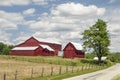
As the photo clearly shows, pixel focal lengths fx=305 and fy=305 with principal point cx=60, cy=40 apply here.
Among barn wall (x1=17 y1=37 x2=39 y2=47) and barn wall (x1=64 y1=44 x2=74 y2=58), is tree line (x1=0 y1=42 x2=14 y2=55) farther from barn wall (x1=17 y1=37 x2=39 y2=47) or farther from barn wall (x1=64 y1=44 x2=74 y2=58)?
barn wall (x1=64 y1=44 x2=74 y2=58)

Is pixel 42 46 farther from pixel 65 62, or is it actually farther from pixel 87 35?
pixel 65 62

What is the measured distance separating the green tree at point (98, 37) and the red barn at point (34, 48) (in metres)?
19.9

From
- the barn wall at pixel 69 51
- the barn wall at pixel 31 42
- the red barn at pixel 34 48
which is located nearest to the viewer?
the red barn at pixel 34 48

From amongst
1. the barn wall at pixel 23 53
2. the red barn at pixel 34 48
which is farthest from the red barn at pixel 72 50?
the barn wall at pixel 23 53

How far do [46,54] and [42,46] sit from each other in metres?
3.49

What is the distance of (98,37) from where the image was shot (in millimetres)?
94812

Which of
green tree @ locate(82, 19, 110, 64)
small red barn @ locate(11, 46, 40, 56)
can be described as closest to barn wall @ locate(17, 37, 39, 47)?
small red barn @ locate(11, 46, 40, 56)

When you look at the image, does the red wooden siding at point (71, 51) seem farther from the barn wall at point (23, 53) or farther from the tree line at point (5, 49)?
the tree line at point (5, 49)

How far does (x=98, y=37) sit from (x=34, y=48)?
27.0 m

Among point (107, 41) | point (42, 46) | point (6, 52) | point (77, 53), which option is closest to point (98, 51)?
point (107, 41)

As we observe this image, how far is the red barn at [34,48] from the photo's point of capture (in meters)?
109

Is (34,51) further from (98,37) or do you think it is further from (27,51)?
(98,37)

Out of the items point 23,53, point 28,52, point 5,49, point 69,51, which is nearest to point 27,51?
point 28,52

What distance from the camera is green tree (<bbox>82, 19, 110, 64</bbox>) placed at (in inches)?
3765
